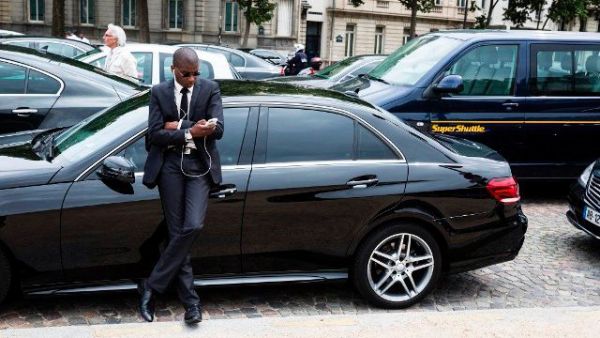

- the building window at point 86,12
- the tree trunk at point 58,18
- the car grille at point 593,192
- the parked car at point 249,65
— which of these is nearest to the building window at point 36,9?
the building window at point 86,12

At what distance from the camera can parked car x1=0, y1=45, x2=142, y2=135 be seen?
6473 millimetres

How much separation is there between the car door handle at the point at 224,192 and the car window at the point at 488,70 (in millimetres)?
4132

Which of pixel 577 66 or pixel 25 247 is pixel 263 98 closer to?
pixel 25 247

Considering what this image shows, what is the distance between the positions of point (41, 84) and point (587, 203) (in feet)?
17.2

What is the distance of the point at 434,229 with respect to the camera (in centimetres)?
484

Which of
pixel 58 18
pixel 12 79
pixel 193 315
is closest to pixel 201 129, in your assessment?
pixel 193 315

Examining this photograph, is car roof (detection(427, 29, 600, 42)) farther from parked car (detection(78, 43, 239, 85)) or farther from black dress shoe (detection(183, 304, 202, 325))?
black dress shoe (detection(183, 304, 202, 325))

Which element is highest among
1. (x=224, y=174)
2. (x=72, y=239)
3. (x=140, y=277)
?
(x=224, y=174)

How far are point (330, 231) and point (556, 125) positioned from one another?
14.1 ft

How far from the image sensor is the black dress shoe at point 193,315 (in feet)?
13.6

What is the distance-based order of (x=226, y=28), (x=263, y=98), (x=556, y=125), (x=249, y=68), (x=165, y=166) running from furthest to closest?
(x=226, y=28)
(x=249, y=68)
(x=556, y=125)
(x=263, y=98)
(x=165, y=166)

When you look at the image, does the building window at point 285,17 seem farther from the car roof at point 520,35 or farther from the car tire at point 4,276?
the car tire at point 4,276

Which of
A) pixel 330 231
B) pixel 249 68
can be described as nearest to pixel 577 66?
pixel 330 231

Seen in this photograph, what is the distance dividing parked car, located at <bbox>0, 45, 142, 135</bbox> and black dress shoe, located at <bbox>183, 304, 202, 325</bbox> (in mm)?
2965
